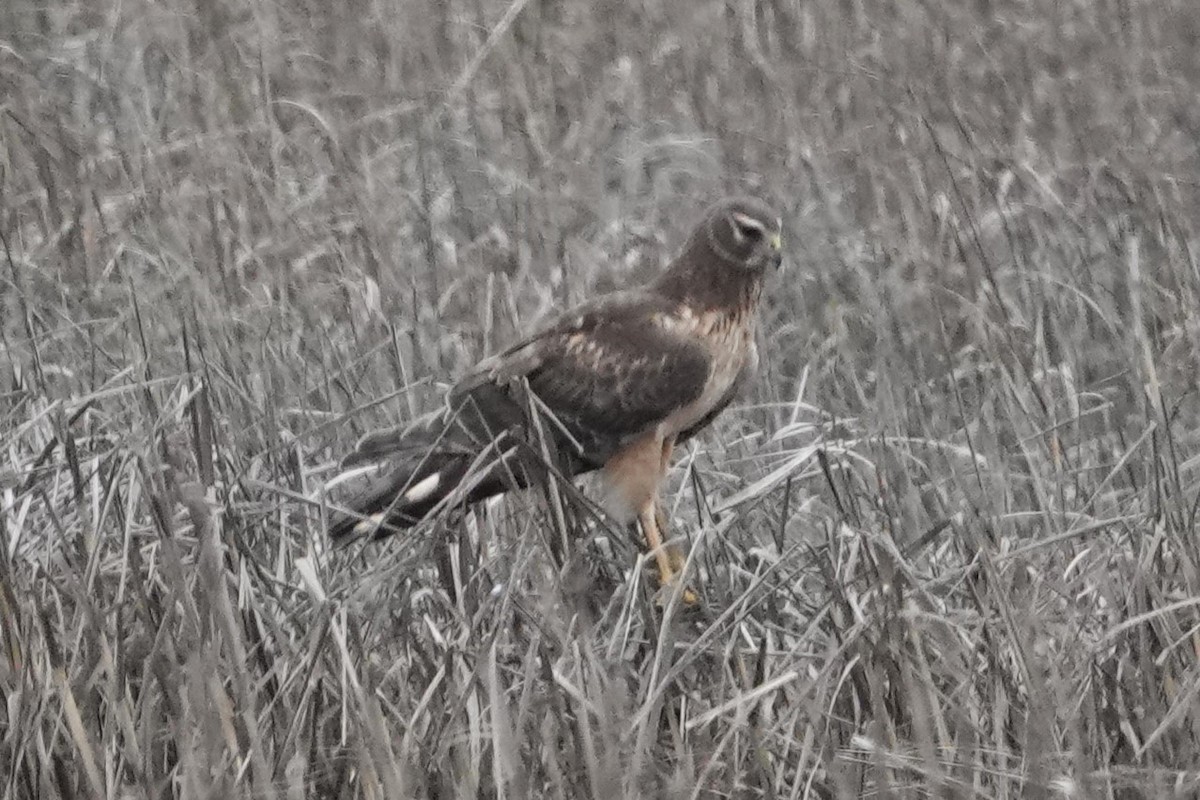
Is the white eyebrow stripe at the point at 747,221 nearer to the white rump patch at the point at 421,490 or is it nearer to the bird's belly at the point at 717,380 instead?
the bird's belly at the point at 717,380

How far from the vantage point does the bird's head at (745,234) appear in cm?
344

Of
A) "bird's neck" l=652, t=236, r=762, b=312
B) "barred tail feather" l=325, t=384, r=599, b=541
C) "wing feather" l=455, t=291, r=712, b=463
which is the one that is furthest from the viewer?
"bird's neck" l=652, t=236, r=762, b=312

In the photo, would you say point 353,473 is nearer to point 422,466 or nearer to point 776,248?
point 422,466

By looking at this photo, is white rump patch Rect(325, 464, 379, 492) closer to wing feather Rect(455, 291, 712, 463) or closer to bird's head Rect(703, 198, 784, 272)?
wing feather Rect(455, 291, 712, 463)

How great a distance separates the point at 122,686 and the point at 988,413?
1.71 metres

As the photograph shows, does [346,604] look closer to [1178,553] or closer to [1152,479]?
→ [1178,553]

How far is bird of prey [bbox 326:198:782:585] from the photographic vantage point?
321 cm

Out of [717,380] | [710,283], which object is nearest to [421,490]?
[717,380]

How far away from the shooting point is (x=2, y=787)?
2.34 m

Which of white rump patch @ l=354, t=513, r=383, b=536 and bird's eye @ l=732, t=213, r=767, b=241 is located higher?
bird's eye @ l=732, t=213, r=767, b=241

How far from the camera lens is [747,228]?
11.3 ft

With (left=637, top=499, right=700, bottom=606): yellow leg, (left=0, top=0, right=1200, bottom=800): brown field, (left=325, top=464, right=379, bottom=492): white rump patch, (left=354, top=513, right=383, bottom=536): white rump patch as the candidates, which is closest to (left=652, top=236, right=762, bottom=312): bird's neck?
(left=0, top=0, right=1200, bottom=800): brown field

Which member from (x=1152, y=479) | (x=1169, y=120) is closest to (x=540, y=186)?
(x=1169, y=120)

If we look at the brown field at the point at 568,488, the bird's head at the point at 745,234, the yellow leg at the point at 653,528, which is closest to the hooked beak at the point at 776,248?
the bird's head at the point at 745,234
